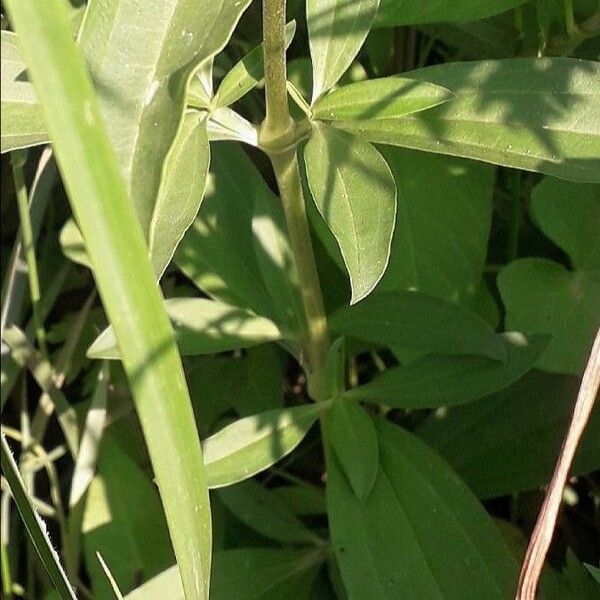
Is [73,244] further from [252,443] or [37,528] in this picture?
[37,528]

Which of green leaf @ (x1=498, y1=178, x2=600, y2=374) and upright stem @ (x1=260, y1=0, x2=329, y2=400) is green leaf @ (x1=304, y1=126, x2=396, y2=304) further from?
green leaf @ (x1=498, y1=178, x2=600, y2=374)

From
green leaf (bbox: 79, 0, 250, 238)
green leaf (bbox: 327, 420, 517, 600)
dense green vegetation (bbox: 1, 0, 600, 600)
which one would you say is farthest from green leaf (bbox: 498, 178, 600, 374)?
green leaf (bbox: 79, 0, 250, 238)

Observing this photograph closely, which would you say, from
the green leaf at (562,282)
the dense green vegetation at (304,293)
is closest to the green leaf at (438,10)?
the dense green vegetation at (304,293)

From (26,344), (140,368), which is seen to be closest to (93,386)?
(26,344)

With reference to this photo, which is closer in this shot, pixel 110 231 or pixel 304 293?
pixel 110 231

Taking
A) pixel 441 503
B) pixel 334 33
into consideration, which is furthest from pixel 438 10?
pixel 441 503
